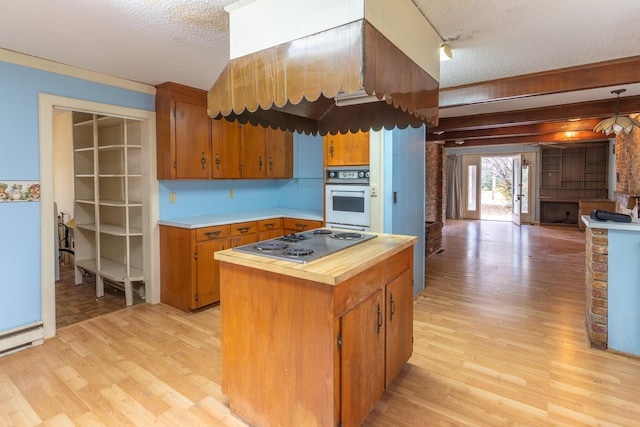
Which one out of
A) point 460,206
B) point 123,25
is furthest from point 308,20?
point 460,206

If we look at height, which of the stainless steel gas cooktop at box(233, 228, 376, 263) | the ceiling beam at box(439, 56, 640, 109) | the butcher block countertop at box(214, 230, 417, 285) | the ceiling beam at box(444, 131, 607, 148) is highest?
the ceiling beam at box(444, 131, 607, 148)

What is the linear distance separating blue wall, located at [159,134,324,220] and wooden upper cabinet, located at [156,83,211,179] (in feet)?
1.10

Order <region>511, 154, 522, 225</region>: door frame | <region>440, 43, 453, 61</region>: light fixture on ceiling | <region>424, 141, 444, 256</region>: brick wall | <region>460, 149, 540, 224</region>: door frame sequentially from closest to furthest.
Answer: <region>440, 43, 453, 61</region>: light fixture on ceiling → <region>424, 141, 444, 256</region>: brick wall → <region>511, 154, 522, 225</region>: door frame → <region>460, 149, 540, 224</region>: door frame

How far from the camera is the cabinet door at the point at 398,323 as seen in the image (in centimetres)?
213

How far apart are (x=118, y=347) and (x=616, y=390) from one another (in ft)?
11.8

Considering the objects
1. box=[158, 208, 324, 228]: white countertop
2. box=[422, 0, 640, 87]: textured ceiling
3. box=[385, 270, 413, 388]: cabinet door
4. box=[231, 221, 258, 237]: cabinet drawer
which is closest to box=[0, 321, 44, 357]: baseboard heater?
box=[158, 208, 324, 228]: white countertop

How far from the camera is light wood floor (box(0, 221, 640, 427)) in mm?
2008

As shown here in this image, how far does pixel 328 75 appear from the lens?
148 cm

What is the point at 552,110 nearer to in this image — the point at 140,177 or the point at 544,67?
the point at 544,67

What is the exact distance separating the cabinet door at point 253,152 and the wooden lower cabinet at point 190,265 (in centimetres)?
98

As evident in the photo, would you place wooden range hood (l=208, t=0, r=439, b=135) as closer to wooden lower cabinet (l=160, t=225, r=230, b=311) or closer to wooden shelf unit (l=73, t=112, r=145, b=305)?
wooden lower cabinet (l=160, t=225, r=230, b=311)

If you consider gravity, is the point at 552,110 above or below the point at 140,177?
above

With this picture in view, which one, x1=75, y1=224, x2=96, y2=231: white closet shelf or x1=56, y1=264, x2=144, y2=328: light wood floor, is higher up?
x1=75, y1=224, x2=96, y2=231: white closet shelf

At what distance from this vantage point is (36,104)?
2887 millimetres
